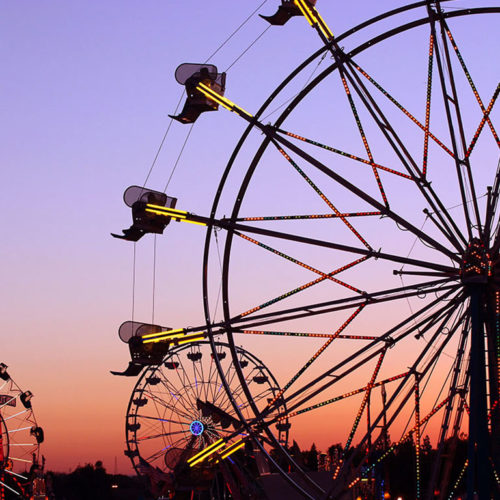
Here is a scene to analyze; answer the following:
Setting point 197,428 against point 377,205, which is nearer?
point 377,205

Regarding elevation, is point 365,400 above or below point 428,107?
below

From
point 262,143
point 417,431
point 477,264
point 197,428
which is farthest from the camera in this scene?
point 197,428

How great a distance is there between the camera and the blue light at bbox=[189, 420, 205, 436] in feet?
Answer: 127

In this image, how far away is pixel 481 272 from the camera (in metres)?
16.6

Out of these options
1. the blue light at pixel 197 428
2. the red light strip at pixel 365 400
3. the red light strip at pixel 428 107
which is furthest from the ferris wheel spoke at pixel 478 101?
the blue light at pixel 197 428

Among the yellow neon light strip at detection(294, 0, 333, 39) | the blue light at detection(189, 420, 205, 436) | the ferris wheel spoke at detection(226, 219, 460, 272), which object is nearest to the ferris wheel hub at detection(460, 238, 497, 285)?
the ferris wheel spoke at detection(226, 219, 460, 272)

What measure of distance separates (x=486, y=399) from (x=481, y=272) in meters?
2.31

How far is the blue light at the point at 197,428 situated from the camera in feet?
127

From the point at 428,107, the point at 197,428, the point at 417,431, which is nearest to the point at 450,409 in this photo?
the point at 417,431

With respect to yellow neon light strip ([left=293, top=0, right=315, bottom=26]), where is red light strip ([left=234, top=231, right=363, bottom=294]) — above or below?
below

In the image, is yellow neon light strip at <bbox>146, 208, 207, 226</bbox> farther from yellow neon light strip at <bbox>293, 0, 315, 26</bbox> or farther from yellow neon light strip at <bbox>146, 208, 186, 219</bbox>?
yellow neon light strip at <bbox>293, 0, 315, 26</bbox>

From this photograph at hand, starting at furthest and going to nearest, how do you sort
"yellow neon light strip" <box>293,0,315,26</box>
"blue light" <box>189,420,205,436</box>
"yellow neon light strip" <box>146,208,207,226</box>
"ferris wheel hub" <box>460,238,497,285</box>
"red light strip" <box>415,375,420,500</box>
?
"blue light" <box>189,420,205,436</box>, "yellow neon light strip" <box>146,208,207,226</box>, "yellow neon light strip" <box>293,0,315,26</box>, "red light strip" <box>415,375,420,500</box>, "ferris wheel hub" <box>460,238,497,285</box>

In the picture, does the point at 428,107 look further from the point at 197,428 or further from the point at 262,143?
the point at 197,428

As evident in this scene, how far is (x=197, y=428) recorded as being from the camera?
38.8m
